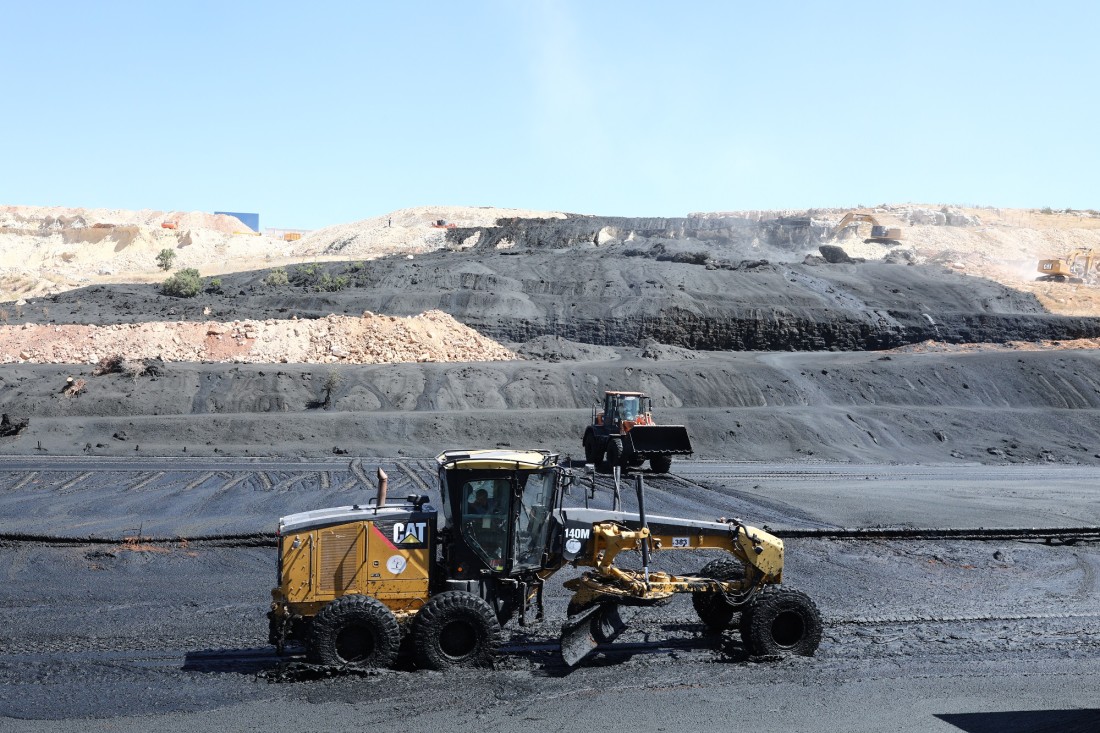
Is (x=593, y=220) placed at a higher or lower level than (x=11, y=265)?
higher

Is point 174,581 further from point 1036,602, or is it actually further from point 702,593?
point 1036,602

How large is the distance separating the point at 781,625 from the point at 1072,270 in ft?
230

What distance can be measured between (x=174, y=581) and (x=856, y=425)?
992 inches

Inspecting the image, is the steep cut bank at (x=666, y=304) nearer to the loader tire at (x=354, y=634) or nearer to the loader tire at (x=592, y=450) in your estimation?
the loader tire at (x=592, y=450)

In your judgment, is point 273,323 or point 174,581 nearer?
point 174,581

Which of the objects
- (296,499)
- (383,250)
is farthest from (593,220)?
(296,499)

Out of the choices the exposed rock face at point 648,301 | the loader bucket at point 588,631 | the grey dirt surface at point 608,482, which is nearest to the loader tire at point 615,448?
the grey dirt surface at point 608,482

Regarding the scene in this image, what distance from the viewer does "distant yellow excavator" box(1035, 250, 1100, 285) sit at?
202 ft

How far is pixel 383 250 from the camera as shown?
8706cm

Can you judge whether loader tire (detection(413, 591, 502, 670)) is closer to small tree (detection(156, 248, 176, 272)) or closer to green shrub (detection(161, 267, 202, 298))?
green shrub (detection(161, 267, 202, 298))

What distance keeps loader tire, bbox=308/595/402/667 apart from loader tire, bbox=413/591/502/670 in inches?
9.8

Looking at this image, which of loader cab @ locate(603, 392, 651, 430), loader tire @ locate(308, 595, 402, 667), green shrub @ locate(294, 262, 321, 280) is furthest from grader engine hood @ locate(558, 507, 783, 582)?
green shrub @ locate(294, 262, 321, 280)

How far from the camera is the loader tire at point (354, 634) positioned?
873cm

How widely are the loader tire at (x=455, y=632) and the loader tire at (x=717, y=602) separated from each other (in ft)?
7.70
